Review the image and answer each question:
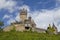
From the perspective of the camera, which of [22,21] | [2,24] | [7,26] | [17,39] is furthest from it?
[22,21]

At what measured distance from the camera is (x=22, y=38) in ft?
87.6

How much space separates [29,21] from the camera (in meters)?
79.4

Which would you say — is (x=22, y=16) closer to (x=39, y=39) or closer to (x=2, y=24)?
(x=2, y=24)

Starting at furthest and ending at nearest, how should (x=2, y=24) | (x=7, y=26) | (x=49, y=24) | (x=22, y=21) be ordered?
(x=22, y=21)
(x=7, y=26)
(x=2, y=24)
(x=49, y=24)

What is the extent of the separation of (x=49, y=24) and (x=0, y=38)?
962 inches

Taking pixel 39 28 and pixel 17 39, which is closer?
pixel 17 39

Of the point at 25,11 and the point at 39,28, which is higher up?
the point at 25,11

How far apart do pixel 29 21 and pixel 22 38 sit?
52788 millimetres

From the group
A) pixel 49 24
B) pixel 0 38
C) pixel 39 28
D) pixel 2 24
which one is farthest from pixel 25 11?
pixel 0 38

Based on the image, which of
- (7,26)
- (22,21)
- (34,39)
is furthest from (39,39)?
(22,21)

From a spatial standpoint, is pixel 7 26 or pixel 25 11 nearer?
pixel 7 26

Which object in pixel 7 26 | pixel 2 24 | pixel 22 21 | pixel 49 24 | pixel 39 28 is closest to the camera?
pixel 49 24

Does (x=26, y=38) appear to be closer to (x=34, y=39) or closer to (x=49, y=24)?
(x=34, y=39)

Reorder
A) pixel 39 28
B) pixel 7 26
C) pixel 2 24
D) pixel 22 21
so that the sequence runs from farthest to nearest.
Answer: pixel 22 21 → pixel 39 28 → pixel 7 26 → pixel 2 24
